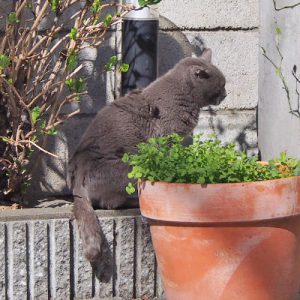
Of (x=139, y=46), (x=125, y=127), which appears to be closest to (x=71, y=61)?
(x=125, y=127)

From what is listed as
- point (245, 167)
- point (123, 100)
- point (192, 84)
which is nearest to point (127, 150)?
point (123, 100)

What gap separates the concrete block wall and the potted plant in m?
0.49

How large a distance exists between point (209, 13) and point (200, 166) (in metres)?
1.82

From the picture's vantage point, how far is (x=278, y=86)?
5141 millimetres

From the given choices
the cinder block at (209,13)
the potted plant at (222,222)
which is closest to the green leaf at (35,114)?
the potted plant at (222,222)

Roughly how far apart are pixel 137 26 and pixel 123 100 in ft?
1.64

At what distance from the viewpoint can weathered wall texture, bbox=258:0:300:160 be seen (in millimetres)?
4973

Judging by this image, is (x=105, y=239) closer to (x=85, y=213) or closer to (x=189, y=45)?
(x=85, y=213)

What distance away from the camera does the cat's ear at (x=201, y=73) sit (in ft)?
16.1

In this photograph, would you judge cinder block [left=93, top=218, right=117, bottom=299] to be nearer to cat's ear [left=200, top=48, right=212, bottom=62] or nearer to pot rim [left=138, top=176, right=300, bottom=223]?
pot rim [left=138, top=176, right=300, bottom=223]

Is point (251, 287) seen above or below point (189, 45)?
below

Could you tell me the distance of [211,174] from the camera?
359 centimetres

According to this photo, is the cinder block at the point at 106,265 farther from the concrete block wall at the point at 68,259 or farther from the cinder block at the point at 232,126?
the cinder block at the point at 232,126

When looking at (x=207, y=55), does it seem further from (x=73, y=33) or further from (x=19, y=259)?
(x=19, y=259)
